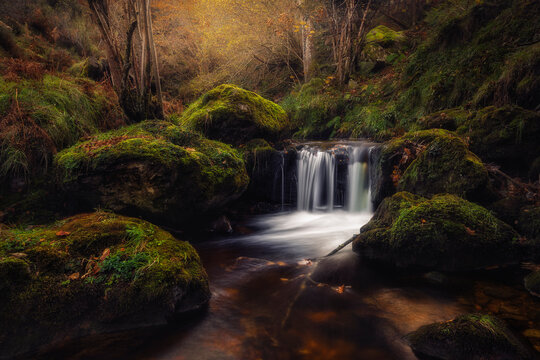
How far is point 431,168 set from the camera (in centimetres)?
492

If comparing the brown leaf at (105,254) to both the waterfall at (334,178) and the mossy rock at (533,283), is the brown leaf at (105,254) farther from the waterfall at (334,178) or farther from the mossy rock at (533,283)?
the waterfall at (334,178)

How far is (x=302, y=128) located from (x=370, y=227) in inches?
293

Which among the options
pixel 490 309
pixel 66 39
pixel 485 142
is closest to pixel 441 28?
pixel 485 142

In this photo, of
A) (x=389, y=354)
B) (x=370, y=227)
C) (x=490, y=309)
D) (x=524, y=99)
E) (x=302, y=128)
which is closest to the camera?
(x=389, y=354)

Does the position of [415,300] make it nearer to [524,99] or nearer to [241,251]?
[241,251]

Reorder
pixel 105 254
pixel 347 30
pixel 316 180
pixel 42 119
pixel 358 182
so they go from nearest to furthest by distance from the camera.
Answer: pixel 105 254 < pixel 42 119 < pixel 358 182 < pixel 316 180 < pixel 347 30

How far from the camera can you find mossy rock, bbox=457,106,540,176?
181 inches

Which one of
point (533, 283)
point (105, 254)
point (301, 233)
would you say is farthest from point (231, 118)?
point (533, 283)

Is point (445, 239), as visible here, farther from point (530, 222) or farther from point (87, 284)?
point (87, 284)

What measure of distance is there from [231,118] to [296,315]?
5.49 m

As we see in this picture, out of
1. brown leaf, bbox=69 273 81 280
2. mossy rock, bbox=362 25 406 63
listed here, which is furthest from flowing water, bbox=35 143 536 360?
mossy rock, bbox=362 25 406 63

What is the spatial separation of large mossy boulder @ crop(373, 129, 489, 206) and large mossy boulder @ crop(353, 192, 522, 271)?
554 millimetres

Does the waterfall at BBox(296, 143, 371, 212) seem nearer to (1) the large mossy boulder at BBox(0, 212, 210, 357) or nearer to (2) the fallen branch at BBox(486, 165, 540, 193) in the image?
(2) the fallen branch at BBox(486, 165, 540, 193)

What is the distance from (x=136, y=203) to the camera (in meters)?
4.77
